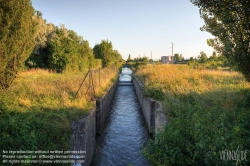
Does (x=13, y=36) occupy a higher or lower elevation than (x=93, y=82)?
higher

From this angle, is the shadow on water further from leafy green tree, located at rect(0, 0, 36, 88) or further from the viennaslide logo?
leafy green tree, located at rect(0, 0, 36, 88)

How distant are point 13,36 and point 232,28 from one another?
7537 mm

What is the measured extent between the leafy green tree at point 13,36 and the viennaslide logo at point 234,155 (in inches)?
278

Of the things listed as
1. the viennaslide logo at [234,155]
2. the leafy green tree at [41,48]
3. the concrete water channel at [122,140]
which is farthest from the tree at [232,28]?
the leafy green tree at [41,48]

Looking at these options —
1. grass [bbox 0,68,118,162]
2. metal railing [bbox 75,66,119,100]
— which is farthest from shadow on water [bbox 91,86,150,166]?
metal railing [bbox 75,66,119,100]

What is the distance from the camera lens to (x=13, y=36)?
6133 millimetres

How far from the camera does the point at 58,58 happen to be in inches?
810

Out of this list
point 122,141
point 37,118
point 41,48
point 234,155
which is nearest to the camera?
point 234,155

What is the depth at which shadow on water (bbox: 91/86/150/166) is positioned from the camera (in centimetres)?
580

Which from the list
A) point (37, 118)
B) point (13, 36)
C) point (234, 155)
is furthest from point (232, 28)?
point (13, 36)

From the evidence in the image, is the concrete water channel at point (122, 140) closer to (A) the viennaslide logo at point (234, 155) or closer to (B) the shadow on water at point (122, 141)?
(B) the shadow on water at point (122, 141)

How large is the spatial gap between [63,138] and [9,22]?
465 cm

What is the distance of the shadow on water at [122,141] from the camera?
5.80 meters

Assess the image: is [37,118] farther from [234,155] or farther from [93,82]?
[93,82]
